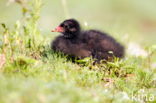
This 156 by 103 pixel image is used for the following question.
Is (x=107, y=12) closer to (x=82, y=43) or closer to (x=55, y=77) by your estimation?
(x=82, y=43)

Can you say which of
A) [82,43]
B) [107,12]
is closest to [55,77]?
[82,43]

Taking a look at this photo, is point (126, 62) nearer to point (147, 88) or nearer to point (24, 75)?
point (147, 88)

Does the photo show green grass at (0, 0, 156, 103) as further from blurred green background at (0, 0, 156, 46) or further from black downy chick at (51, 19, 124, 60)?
blurred green background at (0, 0, 156, 46)

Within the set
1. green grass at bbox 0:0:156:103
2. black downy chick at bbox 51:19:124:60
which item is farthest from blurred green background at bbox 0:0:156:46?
green grass at bbox 0:0:156:103

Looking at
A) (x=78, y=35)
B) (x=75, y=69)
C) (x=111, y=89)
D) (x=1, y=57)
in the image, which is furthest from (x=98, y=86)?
(x=78, y=35)

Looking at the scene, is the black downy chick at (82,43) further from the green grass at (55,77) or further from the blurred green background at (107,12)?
the blurred green background at (107,12)

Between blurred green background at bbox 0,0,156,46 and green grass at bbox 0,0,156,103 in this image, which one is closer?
green grass at bbox 0,0,156,103

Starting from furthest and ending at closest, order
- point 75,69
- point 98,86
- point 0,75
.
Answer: point 75,69, point 98,86, point 0,75
